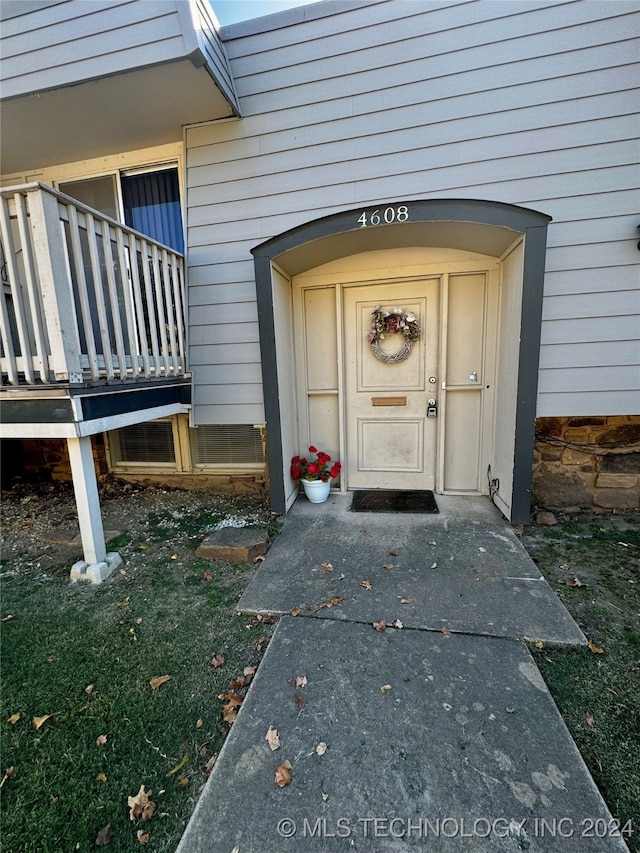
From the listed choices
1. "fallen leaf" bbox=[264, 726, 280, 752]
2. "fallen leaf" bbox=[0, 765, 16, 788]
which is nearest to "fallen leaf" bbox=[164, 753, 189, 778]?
"fallen leaf" bbox=[264, 726, 280, 752]

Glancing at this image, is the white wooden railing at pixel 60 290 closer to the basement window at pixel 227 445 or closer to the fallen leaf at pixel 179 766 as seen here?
the basement window at pixel 227 445

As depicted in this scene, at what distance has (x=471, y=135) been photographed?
2.64 m

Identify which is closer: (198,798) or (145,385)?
(198,798)

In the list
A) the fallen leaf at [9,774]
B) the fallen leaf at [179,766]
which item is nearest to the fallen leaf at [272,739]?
the fallen leaf at [179,766]

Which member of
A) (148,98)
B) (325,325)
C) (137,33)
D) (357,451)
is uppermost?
(137,33)

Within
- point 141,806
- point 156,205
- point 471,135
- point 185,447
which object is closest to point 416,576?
point 141,806

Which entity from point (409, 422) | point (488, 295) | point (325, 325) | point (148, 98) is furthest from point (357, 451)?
point (148, 98)

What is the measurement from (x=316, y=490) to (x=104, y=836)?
8.15ft

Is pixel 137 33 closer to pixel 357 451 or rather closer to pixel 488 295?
pixel 488 295

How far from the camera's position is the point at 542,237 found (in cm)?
250

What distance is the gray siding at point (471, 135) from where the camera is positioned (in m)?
2.47

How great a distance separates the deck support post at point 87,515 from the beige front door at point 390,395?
220cm

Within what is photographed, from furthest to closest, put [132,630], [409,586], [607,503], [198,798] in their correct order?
[607,503], [409,586], [132,630], [198,798]

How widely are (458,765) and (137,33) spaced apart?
177 inches
